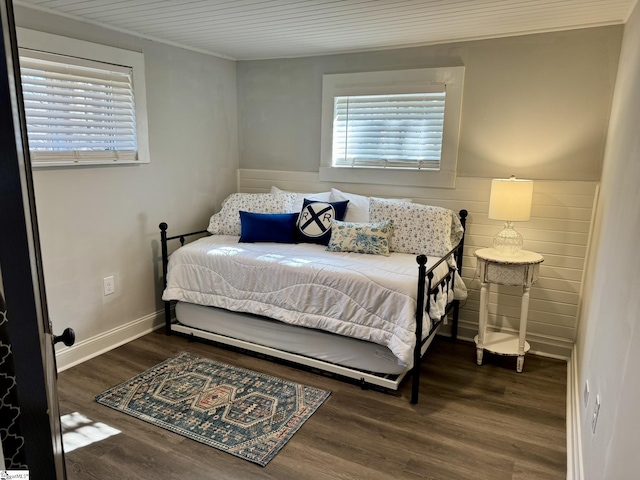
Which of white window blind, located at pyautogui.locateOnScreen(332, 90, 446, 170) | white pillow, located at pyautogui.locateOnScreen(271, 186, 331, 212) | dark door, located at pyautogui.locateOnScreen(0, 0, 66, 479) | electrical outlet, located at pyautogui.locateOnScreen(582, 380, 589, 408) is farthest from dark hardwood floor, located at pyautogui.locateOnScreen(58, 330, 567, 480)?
white window blind, located at pyautogui.locateOnScreen(332, 90, 446, 170)

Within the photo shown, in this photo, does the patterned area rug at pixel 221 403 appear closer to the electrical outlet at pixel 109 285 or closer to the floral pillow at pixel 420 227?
the electrical outlet at pixel 109 285

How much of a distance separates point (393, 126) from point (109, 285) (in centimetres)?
246

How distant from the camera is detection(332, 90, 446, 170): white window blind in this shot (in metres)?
3.45

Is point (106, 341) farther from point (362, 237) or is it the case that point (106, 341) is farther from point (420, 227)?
point (420, 227)

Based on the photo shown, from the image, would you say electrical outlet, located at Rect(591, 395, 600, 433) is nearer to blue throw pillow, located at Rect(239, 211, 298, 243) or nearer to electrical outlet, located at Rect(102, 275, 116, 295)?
blue throw pillow, located at Rect(239, 211, 298, 243)

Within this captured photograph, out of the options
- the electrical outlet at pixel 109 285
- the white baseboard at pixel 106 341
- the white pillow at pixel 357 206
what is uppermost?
the white pillow at pixel 357 206

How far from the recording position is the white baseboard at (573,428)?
193 centimetres

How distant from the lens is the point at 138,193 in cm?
337

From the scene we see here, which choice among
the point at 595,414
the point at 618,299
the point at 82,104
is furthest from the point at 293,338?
the point at 82,104

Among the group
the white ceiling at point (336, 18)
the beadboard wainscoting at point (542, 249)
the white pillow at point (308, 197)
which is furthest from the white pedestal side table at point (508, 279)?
the white ceiling at point (336, 18)

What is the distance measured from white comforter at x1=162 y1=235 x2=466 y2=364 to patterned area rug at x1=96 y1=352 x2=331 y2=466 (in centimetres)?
43

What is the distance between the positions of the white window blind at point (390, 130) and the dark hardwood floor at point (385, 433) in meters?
1.58

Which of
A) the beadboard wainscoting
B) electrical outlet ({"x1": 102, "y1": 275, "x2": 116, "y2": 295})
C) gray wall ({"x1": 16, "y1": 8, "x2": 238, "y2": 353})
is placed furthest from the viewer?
electrical outlet ({"x1": 102, "y1": 275, "x2": 116, "y2": 295})

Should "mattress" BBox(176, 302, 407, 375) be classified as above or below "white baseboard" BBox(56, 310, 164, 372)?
above
